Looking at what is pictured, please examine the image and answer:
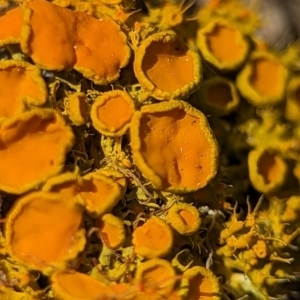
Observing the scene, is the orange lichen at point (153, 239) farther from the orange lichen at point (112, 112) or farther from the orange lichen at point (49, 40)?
the orange lichen at point (49, 40)

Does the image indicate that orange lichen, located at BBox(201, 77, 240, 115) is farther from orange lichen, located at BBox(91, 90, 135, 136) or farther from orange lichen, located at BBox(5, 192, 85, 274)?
orange lichen, located at BBox(5, 192, 85, 274)

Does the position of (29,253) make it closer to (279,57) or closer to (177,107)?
(177,107)

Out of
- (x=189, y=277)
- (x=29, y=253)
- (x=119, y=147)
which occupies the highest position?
(x=119, y=147)

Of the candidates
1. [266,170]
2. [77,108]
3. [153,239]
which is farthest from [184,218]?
[77,108]

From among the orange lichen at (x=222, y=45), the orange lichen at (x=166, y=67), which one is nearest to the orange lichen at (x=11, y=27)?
the orange lichen at (x=166, y=67)

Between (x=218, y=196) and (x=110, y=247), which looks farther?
(x=218, y=196)

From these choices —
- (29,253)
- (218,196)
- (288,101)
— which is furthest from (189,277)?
(288,101)

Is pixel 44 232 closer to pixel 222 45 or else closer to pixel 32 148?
pixel 32 148

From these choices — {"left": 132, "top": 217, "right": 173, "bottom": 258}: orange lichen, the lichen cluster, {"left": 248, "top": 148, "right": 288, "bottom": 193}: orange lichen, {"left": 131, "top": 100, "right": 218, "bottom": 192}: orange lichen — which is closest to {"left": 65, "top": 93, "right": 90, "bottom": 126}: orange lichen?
the lichen cluster
